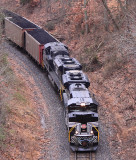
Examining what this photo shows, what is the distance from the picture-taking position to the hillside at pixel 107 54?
70.6 ft

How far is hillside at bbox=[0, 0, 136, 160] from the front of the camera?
2152 cm

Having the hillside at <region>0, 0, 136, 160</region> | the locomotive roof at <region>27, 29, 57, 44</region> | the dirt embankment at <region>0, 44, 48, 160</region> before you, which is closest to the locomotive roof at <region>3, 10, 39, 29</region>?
the locomotive roof at <region>27, 29, 57, 44</region>

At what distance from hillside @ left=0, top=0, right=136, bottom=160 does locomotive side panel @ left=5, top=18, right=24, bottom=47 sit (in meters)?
6.06

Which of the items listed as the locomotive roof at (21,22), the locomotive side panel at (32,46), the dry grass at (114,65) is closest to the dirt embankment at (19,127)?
the locomotive side panel at (32,46)

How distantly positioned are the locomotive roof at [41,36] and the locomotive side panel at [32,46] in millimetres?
408

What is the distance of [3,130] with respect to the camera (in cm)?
1842

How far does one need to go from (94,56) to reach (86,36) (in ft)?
20.2

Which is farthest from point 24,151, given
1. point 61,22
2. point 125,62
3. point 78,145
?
point 61,22

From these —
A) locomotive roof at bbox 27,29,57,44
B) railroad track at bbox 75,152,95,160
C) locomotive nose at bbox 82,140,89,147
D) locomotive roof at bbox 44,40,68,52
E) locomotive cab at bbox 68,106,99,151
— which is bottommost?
railroad track at bbox 75,152,95,160

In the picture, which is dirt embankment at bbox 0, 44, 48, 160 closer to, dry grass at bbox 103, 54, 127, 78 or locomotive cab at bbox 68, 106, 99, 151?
locomotive cab at bbox 68, 106, 99, 151

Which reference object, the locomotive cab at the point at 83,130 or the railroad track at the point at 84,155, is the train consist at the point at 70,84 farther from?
the railroad track at the point at 84,155

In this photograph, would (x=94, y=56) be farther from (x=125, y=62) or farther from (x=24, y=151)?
(x=24, y=151)

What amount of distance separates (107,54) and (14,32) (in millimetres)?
13932

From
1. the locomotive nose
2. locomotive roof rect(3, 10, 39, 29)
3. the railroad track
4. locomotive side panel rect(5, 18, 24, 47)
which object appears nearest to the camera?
the railroad track
